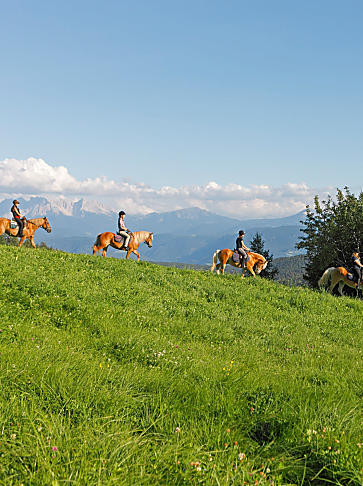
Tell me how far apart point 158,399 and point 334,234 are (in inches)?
1486

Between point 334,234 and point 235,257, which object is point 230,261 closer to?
point 235,257

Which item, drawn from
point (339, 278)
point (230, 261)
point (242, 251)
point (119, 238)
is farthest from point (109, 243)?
point (339, 278)

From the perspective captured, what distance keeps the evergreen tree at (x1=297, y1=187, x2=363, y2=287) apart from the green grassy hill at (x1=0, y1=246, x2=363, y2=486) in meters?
28.0

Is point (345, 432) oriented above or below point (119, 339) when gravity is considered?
above

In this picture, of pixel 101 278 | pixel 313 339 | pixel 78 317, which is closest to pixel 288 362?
pixel 313 339

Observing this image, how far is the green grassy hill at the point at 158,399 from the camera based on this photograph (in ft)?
11.1

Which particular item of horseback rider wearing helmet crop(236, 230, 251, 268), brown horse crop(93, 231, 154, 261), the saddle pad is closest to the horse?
horseback rider wearing helmet crop(236, 230, 251, 268)

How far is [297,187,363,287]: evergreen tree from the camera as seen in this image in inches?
1455

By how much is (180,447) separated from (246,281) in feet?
58.6

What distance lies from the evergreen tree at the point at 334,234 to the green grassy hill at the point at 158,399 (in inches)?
1102

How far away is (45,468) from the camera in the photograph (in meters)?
3.13

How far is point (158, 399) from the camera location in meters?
4.89

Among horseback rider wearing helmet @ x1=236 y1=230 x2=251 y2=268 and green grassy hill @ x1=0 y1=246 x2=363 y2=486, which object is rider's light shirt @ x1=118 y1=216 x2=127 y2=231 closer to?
horseback rider wearing helmet @ x1=236 y1=230 x2=251 y2=268

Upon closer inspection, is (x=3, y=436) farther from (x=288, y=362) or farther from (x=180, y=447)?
(x=288, y=362)
